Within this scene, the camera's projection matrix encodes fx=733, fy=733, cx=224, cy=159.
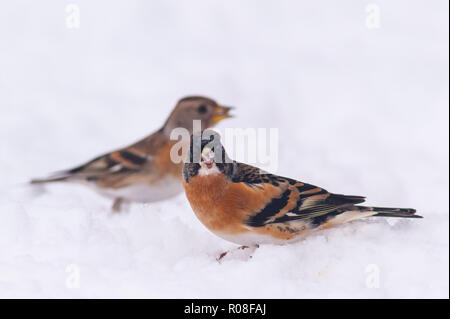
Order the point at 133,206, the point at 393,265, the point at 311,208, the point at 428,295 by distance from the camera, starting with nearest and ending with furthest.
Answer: the point at 428,295
the point at 393,265
the point at 311,208
the point at 133,206

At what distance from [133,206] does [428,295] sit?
270cm

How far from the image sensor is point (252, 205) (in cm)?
441

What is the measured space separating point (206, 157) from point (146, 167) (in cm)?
165

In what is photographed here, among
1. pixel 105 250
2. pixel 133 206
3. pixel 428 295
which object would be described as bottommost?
pixel 428 295

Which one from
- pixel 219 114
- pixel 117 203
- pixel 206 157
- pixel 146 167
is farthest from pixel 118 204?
pixel 206 157

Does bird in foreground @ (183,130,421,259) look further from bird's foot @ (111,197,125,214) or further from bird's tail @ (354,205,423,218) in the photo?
bird's foot @ (111,197,125,214)

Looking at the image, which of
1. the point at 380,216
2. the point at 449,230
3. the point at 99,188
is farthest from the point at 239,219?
the point at 99,188

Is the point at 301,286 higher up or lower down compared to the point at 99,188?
lower down

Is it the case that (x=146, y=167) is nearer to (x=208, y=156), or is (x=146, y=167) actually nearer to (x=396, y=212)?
(x=208, y=156)

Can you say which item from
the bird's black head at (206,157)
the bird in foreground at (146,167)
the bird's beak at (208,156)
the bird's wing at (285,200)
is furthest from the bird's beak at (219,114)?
the bird's beak at (208,156)

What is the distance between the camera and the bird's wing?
4.44 m

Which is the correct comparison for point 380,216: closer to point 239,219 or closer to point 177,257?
point 239,219

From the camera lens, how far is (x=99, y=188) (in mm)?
6117

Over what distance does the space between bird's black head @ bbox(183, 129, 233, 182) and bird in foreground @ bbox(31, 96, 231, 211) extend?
1417 mm
